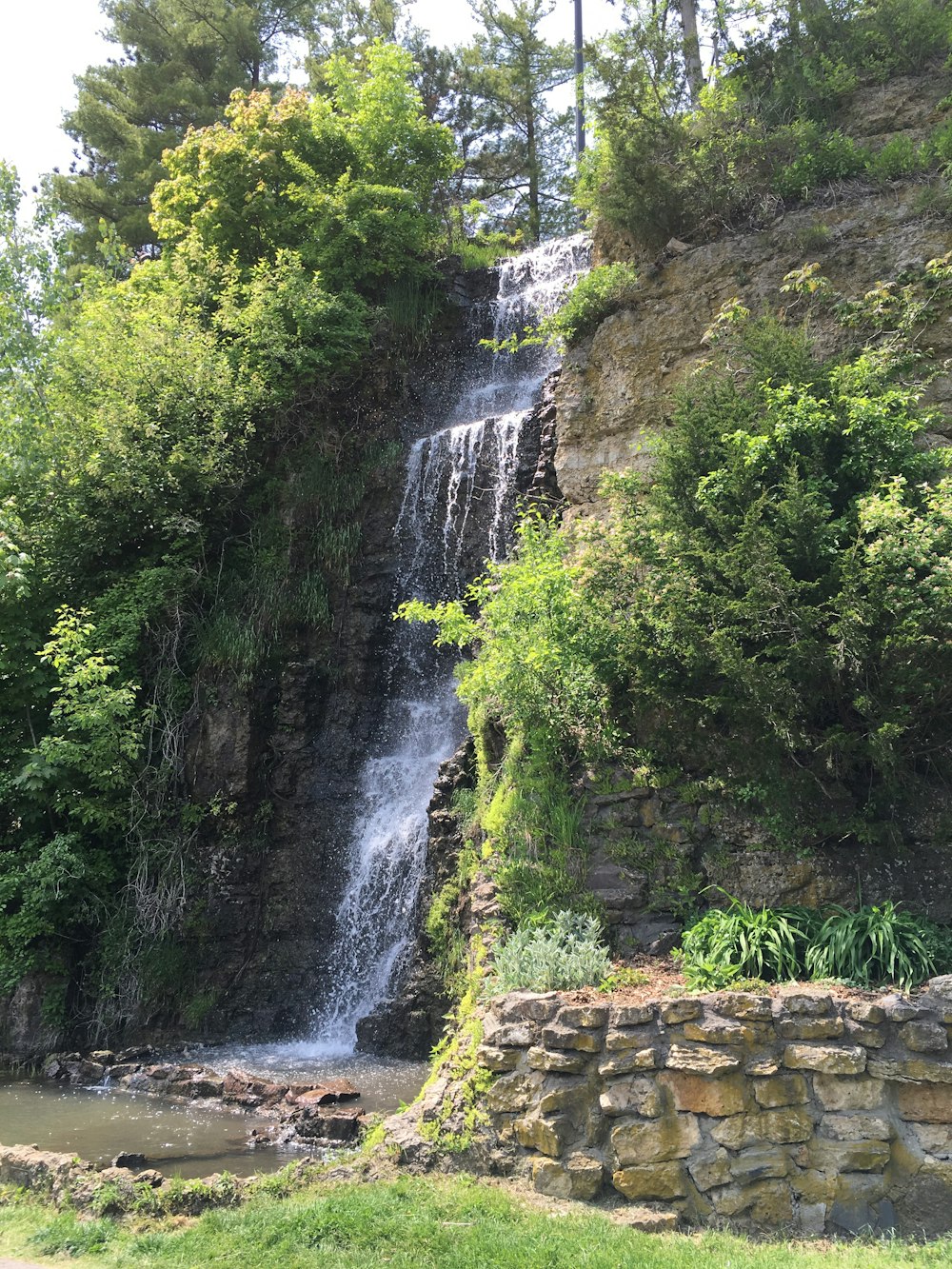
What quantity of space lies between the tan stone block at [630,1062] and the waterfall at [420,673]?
529 centimetres

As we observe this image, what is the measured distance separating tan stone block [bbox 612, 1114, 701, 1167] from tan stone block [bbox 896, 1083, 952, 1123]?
3.77ft

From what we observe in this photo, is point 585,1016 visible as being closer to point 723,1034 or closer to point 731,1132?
point 723,1034

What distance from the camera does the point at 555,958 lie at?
263 inches

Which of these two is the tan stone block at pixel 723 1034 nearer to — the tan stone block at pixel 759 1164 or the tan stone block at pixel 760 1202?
the tan stone block at pixel 759 1164

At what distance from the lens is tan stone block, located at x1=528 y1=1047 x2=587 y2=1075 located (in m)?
5.84

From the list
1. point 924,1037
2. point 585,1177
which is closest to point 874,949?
point 924,1037

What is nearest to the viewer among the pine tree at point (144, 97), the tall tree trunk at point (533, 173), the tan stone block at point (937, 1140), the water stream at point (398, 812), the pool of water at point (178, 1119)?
the tan stone block at point (937, 1140)

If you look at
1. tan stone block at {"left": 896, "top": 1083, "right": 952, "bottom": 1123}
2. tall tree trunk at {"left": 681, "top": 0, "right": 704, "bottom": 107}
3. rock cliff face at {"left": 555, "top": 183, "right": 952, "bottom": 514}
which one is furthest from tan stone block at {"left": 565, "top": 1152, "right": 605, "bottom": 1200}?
tall tree trunk at {"left": 681, "top": 0, "right": 704, "bottom": 107}

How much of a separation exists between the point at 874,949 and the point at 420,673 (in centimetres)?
840

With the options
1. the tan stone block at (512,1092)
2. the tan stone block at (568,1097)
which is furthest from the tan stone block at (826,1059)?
the tan stone block at (512,1092)

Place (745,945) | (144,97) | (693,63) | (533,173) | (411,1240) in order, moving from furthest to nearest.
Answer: (533,173), (144,97), (693,63), (745,945), (411,1240)

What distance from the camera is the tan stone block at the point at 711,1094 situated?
18.0ft

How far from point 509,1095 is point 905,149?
449 inches

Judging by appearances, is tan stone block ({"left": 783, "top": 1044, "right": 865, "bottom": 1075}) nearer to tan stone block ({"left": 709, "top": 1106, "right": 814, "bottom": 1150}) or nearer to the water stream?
tan stone block ({"left": 709, "top": 1106, "right": 814, "bottom": 1150})
